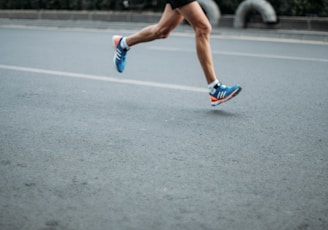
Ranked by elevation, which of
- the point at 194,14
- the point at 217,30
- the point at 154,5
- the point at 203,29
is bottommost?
the point at 154,5

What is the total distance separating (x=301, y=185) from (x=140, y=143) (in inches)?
45.4

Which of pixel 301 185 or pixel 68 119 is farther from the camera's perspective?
Result: pixel 68 119

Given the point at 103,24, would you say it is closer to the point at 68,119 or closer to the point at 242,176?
the point at 68,119

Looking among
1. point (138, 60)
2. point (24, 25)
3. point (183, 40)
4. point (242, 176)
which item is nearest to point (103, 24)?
point (24, 25)

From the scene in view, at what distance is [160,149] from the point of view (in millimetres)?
3281

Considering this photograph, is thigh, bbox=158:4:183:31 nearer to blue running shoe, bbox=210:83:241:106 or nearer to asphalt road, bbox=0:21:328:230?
asphalt road, bbox=0:21:328:230

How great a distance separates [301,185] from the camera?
2.67m

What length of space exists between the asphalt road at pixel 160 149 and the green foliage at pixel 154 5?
6706mm

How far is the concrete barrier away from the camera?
12.5 meters

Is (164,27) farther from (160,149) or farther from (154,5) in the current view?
(154,5)

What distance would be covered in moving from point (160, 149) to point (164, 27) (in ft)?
6.34

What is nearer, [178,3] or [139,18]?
[178,3]

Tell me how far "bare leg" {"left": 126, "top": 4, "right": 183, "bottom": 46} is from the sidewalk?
6.20 m

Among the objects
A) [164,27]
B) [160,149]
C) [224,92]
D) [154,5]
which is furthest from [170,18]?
[154,5]
